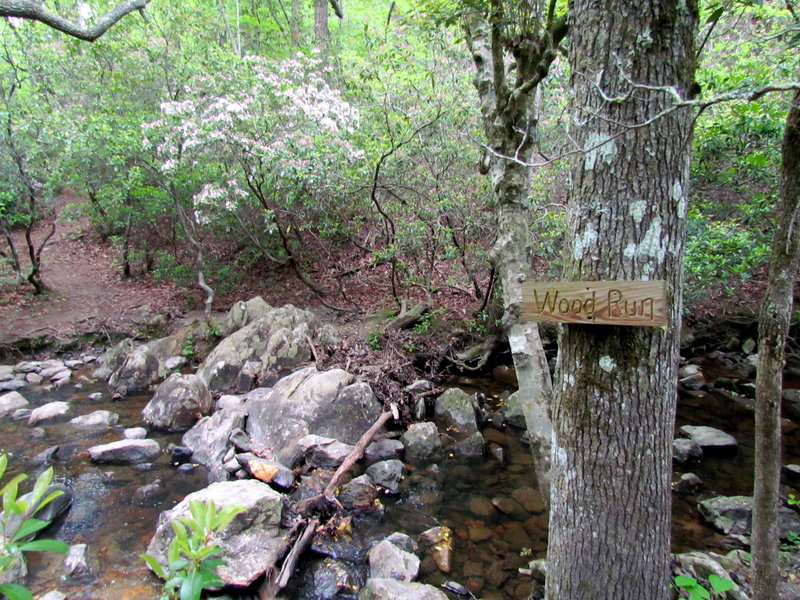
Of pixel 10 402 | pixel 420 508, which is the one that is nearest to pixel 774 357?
pixel 420 508

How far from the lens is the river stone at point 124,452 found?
206 inches

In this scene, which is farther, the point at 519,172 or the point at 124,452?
the point at 124,452

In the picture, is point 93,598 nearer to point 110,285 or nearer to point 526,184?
point 526,184

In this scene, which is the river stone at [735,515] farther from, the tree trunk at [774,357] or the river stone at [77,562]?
the river stone at [77,562]

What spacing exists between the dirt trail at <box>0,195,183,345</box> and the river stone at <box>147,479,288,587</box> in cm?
734

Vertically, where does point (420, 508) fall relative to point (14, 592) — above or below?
below

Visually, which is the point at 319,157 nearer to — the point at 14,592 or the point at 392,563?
the point at 392,563

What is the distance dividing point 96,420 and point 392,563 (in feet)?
16.2

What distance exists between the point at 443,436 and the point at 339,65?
28.6ft

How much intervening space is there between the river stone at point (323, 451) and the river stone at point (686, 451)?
365cm

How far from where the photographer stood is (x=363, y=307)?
969 centimetres

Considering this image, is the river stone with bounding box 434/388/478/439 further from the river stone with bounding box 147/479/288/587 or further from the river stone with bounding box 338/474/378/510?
the river stone with bounding box 147/479/288/587

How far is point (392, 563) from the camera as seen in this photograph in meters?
3.49

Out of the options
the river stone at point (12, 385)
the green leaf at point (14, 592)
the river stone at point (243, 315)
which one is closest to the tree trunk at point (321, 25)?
the river stone at point (243, 315)
